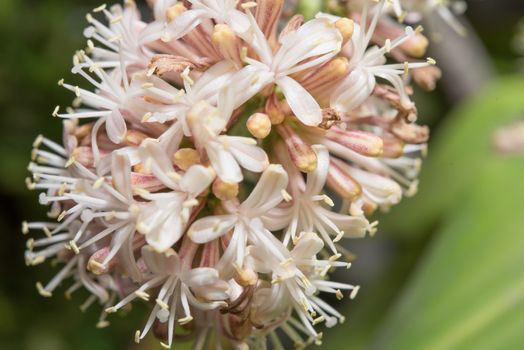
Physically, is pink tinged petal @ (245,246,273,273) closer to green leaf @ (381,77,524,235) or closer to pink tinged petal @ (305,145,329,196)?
pink tinged petal @ (305,145,329,196)

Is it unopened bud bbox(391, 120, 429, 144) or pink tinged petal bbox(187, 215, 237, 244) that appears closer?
pink tinged petal bbox(187, 215, 237, 244)

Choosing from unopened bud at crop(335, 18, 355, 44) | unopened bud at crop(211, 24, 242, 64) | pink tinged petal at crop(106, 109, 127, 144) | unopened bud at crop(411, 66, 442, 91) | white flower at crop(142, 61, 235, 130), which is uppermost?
unopened bud at crop(211, 24, 242, 64)

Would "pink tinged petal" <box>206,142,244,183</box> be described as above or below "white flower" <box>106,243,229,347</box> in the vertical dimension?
above

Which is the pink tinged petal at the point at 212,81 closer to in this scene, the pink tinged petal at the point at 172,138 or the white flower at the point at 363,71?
the pink tinged petal at the point at 172,138

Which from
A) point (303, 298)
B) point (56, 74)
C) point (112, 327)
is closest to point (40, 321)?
point (112, 327)

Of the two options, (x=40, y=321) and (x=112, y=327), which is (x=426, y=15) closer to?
(x=112, y=327)

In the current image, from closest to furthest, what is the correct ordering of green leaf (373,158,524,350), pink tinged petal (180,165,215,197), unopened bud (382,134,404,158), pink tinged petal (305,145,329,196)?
1. pink tinged petal (180,165,215,197)
2. pink tinged petal (305,145,329,196)
3. unopened bud (382,134,404,158)
4. green leaf (373,158,524,350)

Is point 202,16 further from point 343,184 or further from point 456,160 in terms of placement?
point 456,160

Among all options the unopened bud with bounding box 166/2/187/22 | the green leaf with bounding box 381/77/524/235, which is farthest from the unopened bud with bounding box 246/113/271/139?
the green leaf with bounding box 381/77/524/235
